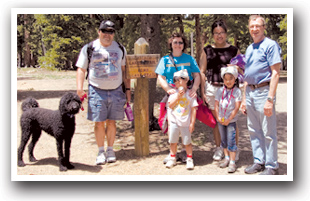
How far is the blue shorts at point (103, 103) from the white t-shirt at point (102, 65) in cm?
11

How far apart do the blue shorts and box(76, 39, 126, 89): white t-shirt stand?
11 centimetres

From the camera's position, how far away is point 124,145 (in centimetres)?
616

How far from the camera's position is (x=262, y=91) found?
413cm

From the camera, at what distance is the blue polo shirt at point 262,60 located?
4.00 m

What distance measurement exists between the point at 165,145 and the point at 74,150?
185 cm

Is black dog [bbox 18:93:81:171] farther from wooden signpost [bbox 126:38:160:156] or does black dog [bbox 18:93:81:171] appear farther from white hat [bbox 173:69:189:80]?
white hat [bbox 173:69:189:80]

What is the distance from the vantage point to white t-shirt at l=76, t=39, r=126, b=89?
181 inches

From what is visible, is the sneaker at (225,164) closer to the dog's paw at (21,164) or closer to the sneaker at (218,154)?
the sneaker at (218,154)

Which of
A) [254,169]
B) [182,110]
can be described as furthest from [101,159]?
[254,169]

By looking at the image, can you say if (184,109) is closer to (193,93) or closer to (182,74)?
(193,93)

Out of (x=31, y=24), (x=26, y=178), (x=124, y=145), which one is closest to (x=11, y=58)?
(x=26, y=178)

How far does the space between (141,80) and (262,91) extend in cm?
207

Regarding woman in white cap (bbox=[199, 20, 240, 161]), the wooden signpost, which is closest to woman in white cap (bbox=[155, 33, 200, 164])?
woman in white cap (bbox=[199, 20, 240, 161])

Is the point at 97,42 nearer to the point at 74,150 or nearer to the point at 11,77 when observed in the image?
the point at 11,77
